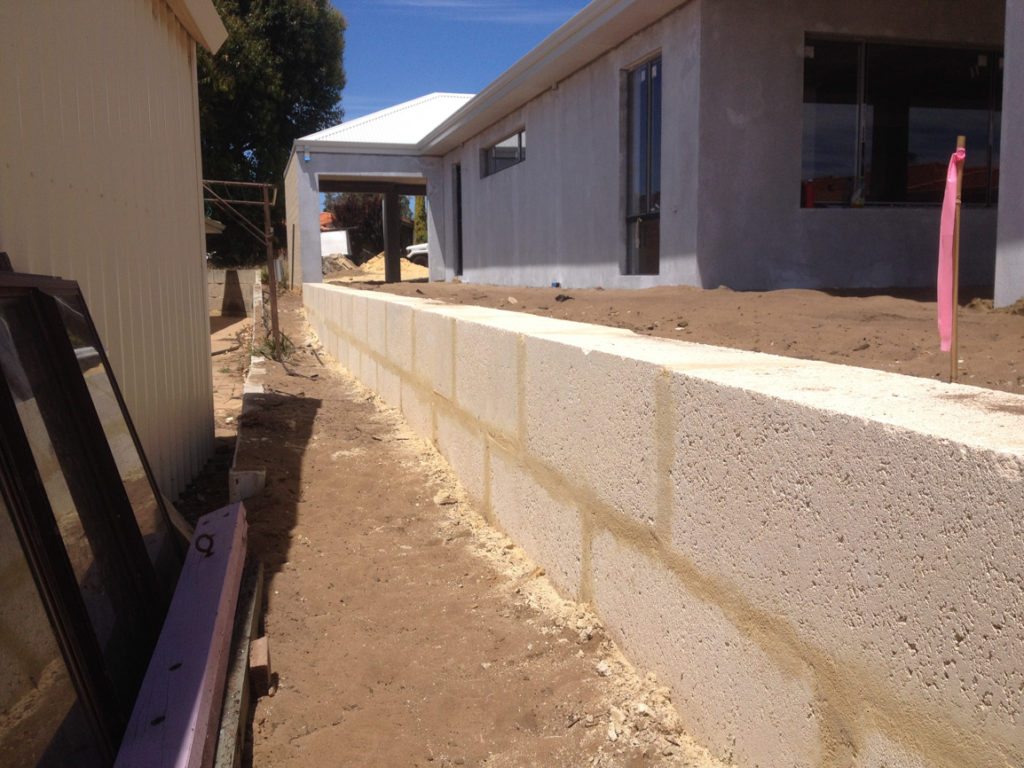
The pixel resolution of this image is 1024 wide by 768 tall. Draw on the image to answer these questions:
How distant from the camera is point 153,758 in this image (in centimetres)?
222

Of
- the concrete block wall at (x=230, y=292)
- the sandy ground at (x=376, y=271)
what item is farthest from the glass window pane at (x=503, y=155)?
the sandy ground at (x=376, y=271)

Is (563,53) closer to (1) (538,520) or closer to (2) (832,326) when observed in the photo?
(2) (832,326)

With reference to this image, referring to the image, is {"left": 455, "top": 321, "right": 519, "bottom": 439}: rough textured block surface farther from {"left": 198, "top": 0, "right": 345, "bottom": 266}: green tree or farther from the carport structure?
{"left": 198, "top": 0, "right": 345, "bottom": 266}: green tree

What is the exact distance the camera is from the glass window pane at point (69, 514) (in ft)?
8.20

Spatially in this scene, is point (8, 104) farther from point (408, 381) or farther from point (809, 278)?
point (809, 278)

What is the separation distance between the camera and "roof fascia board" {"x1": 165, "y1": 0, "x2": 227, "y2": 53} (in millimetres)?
5727

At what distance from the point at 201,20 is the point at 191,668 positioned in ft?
15.9

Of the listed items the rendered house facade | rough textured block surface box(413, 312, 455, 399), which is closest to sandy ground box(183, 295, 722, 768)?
rough textured block surface box(413, 312, 455, 399)

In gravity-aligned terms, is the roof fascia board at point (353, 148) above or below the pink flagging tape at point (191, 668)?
above

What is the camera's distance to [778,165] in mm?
9875

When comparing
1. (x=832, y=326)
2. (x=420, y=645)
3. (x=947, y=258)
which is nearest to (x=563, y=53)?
(x=832, y=326)

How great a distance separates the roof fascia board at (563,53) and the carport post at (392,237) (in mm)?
11179

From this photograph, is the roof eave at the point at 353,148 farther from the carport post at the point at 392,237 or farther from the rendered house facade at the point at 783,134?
the rendered house facade at the point at 783,134

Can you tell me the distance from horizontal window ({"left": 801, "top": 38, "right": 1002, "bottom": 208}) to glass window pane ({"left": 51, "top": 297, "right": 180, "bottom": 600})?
8467 millimetres
